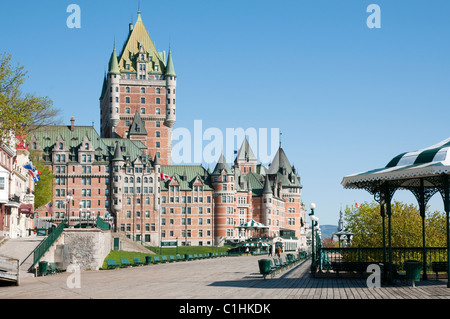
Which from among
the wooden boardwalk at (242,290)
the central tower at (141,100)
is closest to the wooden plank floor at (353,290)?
the wooden boardwalk at (242,290)

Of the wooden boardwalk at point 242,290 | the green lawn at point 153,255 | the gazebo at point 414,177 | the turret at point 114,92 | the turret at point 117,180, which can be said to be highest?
the turret at point 114,92

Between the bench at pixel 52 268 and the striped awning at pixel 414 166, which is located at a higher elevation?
the striped awning at pixel 414 166

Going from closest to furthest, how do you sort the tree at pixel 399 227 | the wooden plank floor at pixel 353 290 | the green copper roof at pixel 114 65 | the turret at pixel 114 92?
the wooden plank floor at pixel 353 290 < the tree at pixel 399 227 < the turret at pixel 114 92 < the green copper roof at pixel 114 65

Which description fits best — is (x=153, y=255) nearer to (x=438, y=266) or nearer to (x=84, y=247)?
(x=84, y=247)

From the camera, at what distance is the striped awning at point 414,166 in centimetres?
2316

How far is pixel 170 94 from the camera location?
146750mm

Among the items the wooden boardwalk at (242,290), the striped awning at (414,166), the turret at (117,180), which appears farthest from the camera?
the turret at (117,180)

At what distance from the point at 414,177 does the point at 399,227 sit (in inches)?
1410

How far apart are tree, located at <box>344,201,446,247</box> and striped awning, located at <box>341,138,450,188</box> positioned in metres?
31.2

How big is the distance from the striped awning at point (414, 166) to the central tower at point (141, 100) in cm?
11564

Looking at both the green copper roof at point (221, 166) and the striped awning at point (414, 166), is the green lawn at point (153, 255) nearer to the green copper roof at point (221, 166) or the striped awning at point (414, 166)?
the striped awning at point (414, 166)

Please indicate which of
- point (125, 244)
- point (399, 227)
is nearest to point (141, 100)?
point (125, 244)

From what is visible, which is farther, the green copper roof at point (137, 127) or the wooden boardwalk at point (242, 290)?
the green copper roof at point (137, 127)
